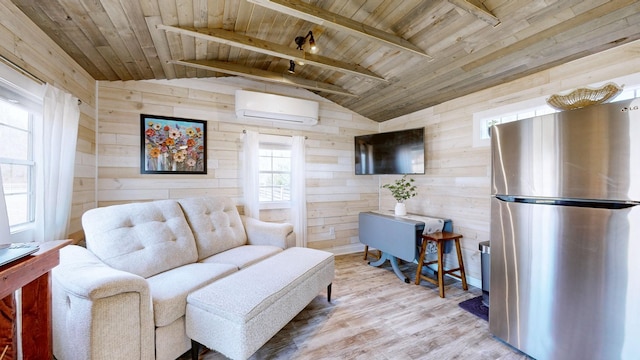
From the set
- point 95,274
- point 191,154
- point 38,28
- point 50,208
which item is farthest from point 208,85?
point 95,274

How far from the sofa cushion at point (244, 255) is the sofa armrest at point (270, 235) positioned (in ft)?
0.26

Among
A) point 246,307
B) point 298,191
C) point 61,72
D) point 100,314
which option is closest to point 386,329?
point 246,307

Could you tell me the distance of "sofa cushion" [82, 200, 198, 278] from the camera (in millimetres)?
1859

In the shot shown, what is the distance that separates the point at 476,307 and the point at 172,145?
355 centimetres

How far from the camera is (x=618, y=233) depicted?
4.43 feet

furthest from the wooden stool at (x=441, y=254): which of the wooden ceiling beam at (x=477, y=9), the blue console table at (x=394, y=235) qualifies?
the wooden ceiling beam at (x=477, y=9)

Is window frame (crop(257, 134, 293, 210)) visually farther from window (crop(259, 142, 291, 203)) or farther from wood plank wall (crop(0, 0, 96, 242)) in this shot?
wood plank wall (crop(0, 0, 96, 242))

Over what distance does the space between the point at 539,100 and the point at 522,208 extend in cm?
128

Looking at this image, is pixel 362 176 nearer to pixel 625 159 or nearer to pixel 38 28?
pixel 625 159

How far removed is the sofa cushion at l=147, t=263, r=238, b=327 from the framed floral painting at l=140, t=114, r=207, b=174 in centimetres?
137

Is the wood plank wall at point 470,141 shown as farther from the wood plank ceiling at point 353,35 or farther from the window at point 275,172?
the window at point 275,172

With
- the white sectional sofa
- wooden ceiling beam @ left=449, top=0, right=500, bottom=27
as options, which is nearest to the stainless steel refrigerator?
wooden ceiling beam @ left=449, top=0, right=500, bottom=27

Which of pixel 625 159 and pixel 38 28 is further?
pixel 38 28

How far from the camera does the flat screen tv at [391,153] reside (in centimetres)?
336
